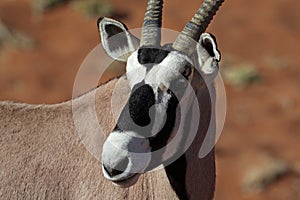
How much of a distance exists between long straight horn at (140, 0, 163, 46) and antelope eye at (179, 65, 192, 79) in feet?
0.96

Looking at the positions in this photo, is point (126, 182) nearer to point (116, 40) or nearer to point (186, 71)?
point (186, 71)

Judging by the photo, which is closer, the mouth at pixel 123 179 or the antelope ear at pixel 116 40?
the mouth at pixel 123 179

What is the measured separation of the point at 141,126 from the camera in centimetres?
554

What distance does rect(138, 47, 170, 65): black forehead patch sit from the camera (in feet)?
19.2

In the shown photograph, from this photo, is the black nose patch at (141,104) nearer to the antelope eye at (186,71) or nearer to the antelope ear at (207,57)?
the antelope eye at (186,71)

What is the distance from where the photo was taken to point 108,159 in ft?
17.6

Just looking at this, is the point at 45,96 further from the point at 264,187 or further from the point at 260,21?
the point at 260,21

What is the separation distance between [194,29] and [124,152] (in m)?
1.22

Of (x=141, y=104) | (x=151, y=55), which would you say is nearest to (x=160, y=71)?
(x=151, y=55)

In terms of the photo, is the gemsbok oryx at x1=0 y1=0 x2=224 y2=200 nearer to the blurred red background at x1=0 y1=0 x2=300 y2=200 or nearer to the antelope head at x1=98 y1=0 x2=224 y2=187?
the antelope head at x1=98 y1=0 x2=224 y2=187

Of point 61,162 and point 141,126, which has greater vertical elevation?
point 141,126

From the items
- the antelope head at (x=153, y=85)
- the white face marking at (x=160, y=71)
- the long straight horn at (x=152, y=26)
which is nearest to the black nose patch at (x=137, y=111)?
the antelope head at (x=153, y=85)

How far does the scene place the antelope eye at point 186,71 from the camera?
5906mm

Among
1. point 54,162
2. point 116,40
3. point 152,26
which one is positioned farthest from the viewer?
point 116,40
